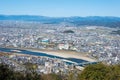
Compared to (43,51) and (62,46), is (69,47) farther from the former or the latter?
(43,51)

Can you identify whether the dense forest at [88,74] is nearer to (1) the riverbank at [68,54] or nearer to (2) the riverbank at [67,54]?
(2) the riverbank at [67,54]

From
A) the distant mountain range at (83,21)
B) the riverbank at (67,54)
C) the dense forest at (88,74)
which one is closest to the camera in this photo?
the dense forest at (88,74)

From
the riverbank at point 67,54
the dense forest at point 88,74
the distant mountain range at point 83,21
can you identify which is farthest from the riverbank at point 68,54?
the distant mountain range at point 83,21

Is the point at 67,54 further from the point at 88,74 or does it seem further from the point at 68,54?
the point at 88,74

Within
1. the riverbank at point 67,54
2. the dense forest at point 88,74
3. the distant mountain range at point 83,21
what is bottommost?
the distant mountain range at point 83,21

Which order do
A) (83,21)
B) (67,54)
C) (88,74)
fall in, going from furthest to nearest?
(83,21)
(67,54)
(88,74)

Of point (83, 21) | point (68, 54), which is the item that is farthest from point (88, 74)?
point (83, 21)

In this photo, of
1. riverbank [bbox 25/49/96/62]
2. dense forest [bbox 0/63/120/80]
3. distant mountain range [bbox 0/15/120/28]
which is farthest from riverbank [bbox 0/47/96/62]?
distant mountain range [bbox 0/15/120/28]

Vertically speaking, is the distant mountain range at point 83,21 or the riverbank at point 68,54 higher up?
the riverbank at point 68,54

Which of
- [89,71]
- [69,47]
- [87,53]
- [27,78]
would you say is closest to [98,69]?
[89,71]

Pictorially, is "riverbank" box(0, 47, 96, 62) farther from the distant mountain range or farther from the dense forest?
the distant mountain range

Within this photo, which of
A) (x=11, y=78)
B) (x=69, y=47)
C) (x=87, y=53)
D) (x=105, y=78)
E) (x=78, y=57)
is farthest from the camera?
(x=69, y=47)
